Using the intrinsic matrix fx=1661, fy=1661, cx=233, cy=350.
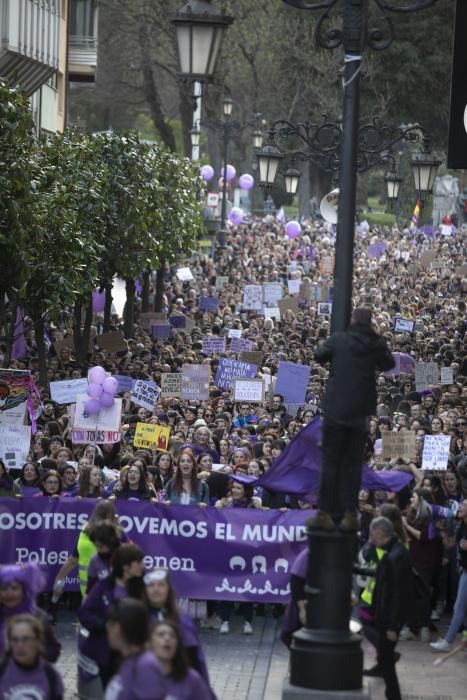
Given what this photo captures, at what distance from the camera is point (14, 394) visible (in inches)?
699

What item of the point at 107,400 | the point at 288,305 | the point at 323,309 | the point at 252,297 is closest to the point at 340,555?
the point at 107,400

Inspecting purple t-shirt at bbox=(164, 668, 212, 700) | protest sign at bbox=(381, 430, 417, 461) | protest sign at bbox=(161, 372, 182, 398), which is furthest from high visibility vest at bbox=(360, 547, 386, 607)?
protest sign at bbox=(161, 372, 182, 398)

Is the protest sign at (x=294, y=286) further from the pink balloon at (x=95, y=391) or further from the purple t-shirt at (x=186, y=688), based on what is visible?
the purple t-shirt at (x=186, y=688)

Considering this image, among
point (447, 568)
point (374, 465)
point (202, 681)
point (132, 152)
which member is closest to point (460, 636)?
point (447, 568)

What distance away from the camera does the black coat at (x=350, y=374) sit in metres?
9.80

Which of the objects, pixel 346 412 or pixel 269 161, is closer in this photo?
pixel 346 412

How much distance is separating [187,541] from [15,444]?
12.0 feet

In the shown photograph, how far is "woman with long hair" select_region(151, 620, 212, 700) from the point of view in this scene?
7.32 m

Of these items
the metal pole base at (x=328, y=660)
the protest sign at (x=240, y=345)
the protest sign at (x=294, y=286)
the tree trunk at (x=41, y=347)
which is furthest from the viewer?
the protest sign at (x=294, y=286)

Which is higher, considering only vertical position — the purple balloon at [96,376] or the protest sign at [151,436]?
the purple balloon at [96,376]

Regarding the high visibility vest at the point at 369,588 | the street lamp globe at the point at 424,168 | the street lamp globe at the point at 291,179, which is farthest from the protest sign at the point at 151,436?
the street lamp globe at the point at 291,179

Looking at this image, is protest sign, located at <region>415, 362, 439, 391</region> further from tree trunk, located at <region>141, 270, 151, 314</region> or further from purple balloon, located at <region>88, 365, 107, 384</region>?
tree trunk, located at <region>141, 270, 151, 314</region>

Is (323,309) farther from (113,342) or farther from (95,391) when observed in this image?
(95,391)

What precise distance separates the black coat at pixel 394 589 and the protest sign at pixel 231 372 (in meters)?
10.8
